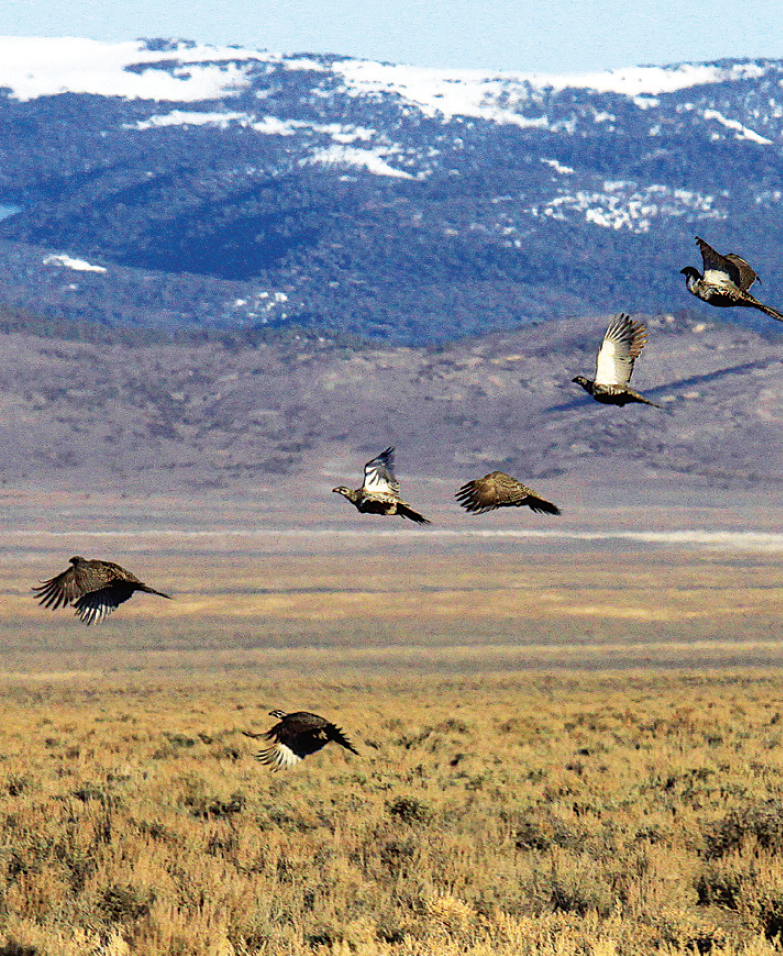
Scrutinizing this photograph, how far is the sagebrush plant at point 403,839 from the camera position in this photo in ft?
48.0

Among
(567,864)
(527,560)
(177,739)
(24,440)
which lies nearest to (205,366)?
(24,440)

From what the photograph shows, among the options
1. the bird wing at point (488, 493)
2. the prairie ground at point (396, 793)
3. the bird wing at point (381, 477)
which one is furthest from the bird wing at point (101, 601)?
the prairie ground at point (396, 793)

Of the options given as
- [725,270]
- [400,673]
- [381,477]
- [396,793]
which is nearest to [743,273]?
[725,270]

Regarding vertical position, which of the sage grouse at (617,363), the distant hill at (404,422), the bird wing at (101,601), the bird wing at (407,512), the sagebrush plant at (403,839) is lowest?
the sagebrush plant at (403,839)

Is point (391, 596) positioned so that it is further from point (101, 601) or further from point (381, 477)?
point (101, 601)

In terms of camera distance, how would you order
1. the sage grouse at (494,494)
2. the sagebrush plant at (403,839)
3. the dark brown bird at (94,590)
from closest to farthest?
1. the sage grouse at (494,494)
2. the dark brown bird at (94,590)
3. the sagebrush plant at (403,839)

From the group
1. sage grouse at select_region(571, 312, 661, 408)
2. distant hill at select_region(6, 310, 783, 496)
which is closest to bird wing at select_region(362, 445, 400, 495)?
sage grouse at select_region(571, 312, 661, 408)

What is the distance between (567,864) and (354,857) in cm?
264

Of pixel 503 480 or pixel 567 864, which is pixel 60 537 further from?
pixel 503 480

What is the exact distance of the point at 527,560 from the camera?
101375mm

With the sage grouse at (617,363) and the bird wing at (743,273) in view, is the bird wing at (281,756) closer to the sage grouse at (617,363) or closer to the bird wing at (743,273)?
the sage grouse at (617,363)

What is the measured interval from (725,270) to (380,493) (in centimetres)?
241

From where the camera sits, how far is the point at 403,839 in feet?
62.8

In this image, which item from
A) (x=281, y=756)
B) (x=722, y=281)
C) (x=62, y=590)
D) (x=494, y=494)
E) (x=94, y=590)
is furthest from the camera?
(x=281, y=756)
